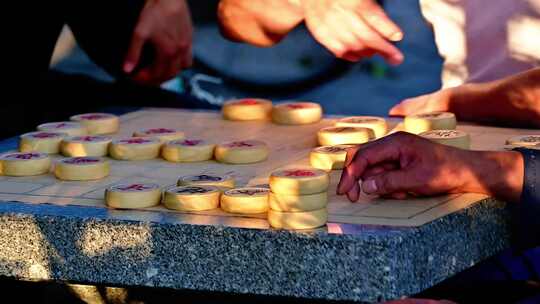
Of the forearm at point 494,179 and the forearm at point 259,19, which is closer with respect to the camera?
the forearm at point 494,179

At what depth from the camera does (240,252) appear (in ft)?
6.06

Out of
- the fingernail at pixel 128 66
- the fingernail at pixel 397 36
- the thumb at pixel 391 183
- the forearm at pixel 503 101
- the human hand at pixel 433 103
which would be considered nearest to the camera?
the thumb at pixel 391 183

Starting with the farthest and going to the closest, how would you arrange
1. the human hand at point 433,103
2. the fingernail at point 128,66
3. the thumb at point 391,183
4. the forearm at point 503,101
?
the fingernail at point 128,66
the human hand at point 433,103
the forearm at point 503,101
the thumb at point 391,183

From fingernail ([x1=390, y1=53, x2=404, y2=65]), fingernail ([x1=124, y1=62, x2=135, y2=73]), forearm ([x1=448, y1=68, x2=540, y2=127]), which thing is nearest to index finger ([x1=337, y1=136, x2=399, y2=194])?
fingernail ([x1=390, y1=53, x2=404, y2=65])

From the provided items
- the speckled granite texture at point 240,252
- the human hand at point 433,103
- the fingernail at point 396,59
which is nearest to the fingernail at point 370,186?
the speckled granite texture at point 240,252

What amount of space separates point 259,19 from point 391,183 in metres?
0.97

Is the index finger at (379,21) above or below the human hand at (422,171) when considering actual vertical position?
above

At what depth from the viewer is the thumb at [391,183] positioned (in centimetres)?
198

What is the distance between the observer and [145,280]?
1.91 meters

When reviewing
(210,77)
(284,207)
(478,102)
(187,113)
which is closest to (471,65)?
(478,102)

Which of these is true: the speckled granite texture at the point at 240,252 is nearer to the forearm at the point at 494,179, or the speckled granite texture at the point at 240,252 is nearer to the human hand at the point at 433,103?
the forearm at the point at 494,179

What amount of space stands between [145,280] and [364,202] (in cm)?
40

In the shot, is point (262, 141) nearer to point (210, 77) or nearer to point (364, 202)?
point (364, 202)

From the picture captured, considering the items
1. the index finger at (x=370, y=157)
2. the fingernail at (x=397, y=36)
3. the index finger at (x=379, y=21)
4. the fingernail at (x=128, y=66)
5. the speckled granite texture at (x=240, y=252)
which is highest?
the index finger at (x=379, y=21)
